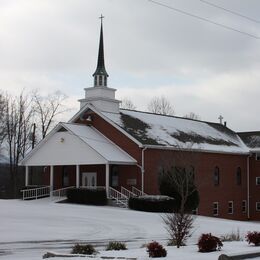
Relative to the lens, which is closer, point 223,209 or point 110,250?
point 110,250

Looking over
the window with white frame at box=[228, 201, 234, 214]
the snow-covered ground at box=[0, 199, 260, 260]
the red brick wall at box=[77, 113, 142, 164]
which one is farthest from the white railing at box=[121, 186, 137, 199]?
the window with white frame at box=[228, 201, 234, 214]

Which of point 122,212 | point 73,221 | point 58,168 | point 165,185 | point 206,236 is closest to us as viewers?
point 206,236

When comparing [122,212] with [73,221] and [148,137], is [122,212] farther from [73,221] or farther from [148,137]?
[148,137]

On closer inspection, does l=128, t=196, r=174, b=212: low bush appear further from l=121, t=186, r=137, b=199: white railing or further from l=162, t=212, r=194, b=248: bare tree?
l=162, t=212, r=194, b=248: bare tree

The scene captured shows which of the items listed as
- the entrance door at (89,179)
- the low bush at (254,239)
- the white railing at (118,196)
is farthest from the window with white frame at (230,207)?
the low bush at (254,239)

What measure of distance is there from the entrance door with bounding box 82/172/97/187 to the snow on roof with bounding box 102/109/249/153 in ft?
16.6

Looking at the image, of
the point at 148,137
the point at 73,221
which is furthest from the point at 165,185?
the point at 73,221

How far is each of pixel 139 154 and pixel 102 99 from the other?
6764 mm

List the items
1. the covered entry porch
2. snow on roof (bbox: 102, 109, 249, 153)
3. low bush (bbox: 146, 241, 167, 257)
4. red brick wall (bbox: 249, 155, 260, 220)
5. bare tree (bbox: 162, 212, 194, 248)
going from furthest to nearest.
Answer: red brick wall (bbox: 249, 155, 260, 220) < snow on roof (bbox: 102, 109, 249, 153) < the covered entry porch < bare tree (bbox: 162, 212, 194, 248) < low bush (bbox: 146, 241, 167, 257)

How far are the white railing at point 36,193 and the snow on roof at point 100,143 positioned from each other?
18.5ft

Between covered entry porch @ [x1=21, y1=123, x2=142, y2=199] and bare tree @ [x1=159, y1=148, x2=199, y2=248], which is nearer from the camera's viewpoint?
bare tree @ [x1=159, y1=148, x2=199, y2=248]

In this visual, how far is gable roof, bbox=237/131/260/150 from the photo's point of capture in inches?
2225

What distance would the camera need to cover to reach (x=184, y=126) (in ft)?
174

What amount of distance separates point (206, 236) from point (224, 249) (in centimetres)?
72
